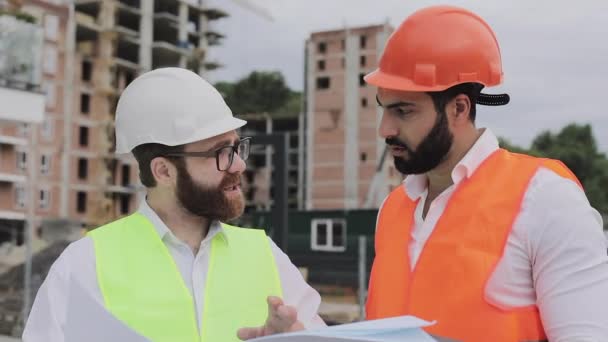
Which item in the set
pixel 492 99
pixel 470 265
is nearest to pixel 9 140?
pixel 492 99

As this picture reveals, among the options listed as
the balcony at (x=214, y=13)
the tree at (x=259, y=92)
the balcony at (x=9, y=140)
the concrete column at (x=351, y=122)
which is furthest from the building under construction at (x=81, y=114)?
the concrete column at (x=351, y=122)

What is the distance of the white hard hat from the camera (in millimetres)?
2316

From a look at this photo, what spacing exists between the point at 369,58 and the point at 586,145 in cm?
1928

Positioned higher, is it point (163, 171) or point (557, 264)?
point (163, 171)

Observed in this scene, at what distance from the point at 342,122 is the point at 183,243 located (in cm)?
6737

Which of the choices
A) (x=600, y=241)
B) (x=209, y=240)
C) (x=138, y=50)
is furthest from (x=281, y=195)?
(x=138, y=50)

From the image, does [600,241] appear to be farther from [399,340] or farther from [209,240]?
[209,240]

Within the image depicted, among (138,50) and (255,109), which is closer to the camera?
(138,50)

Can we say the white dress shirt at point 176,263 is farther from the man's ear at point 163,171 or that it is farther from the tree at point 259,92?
the tree at point 259,92

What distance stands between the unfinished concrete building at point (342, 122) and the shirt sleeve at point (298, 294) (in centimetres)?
6472

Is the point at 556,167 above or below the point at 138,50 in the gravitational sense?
below

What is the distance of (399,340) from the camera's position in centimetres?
143

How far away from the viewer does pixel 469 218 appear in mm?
1964

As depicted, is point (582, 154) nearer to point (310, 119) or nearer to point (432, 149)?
point (310, 119)
